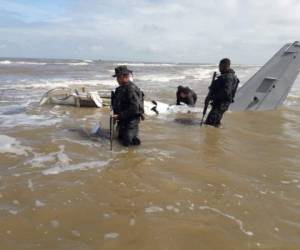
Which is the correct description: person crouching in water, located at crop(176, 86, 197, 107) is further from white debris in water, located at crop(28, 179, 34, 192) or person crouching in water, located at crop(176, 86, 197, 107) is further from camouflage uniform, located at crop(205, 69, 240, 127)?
white debris in water, located at crop(28, 179, 34, 192)

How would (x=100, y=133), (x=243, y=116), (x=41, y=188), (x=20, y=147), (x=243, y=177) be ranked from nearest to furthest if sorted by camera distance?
(x=41, y=188) → (x=243, y=177) → (x=20, y=147) → (x=100, y=133) → (x=243, y=116)

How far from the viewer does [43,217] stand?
14.2 feet

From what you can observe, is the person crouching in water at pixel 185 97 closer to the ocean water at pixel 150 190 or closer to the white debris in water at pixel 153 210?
the ocean water at pixel 150 190

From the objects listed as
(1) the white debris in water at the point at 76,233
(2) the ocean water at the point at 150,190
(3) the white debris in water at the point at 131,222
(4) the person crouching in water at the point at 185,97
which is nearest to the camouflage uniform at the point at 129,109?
(2) the ocean water at the point at 150,190

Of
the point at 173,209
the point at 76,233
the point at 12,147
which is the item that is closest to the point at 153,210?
the point at 173,209

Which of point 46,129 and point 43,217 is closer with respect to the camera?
point 43,217

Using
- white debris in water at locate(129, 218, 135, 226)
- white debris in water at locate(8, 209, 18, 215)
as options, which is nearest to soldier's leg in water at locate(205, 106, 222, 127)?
white debris in water at locate(129, 218, 135, 226)

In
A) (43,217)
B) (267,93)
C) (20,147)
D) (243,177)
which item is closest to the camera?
(43,217)

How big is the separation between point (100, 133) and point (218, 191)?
12.6 feet

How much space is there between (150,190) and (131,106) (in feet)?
8.41

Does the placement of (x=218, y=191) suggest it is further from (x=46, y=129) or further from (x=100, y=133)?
(x=46, y=129)

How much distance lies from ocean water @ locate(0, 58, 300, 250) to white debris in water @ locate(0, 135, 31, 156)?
0.02 metres

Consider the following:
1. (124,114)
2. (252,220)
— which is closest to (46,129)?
(124,114)

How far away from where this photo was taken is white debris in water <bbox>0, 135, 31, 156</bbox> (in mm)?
6844
